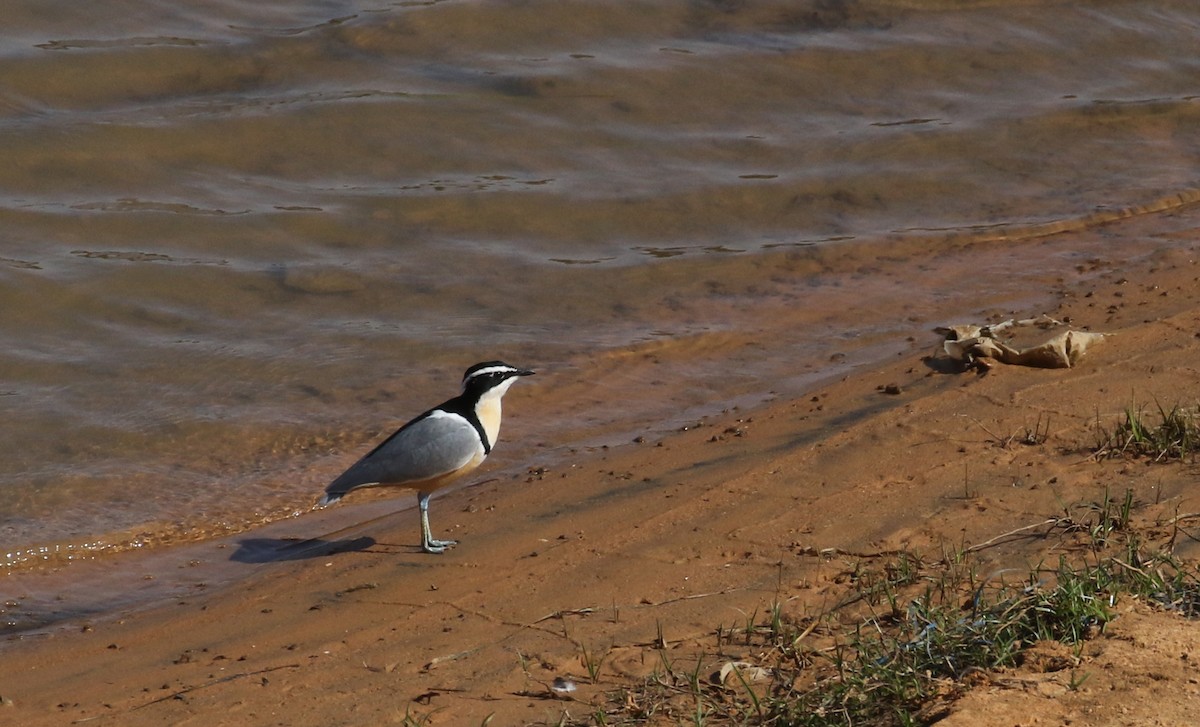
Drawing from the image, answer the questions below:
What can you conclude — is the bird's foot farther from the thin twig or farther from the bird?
the thin twig

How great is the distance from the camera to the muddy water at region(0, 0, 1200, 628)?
8562 mm

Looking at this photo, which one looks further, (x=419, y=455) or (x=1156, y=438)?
(x=419, y=455)

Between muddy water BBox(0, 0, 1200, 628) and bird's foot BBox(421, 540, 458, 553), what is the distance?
4.45 feet

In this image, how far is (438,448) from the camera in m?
6.90

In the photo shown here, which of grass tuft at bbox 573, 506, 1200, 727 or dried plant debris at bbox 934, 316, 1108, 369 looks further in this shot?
dried plant debris at bbox 934, 316, 1108, 369

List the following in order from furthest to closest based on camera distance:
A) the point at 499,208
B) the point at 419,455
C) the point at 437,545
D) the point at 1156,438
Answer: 1. the point at 499,208
2. the point at 419,455
3. the point at 437,545
4. the point at 1156,438

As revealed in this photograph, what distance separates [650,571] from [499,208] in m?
6.51

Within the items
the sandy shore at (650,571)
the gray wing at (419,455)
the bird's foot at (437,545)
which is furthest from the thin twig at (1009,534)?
the gray wing at (419,455)

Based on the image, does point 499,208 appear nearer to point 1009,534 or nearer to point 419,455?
point 419,455

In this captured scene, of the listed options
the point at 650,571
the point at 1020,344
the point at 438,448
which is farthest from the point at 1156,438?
the point at 438,448

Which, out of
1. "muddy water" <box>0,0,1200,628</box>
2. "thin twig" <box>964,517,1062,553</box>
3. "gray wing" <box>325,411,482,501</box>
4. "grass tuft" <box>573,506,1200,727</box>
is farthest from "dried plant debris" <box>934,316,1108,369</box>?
"gray wing" <box>325,411,482,501</box>

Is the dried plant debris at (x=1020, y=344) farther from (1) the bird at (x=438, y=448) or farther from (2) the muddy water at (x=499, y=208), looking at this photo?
(1) the bird at (x=438, y=448)

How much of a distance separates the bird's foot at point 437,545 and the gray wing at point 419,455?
43 cm

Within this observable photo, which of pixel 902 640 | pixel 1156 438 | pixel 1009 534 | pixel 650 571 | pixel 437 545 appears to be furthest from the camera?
pixel 437 545
